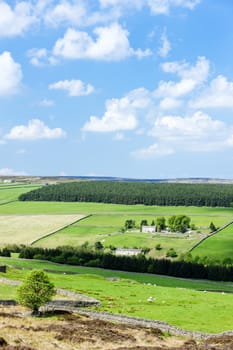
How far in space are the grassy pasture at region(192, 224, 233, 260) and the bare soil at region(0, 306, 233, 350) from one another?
85.5 m

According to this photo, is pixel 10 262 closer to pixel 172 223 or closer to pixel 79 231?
pixel 79 231

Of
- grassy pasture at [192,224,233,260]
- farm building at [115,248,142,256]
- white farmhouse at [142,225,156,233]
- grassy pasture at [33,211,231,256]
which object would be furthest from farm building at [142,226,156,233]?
farm building at [115,248,142,256]

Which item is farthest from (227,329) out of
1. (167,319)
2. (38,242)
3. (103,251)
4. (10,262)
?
(38,242)

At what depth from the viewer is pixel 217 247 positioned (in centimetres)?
15225

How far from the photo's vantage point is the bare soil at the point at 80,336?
48.3 metres

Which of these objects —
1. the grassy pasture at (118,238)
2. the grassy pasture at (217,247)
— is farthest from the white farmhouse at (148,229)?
the grassy pasture at (217,247)

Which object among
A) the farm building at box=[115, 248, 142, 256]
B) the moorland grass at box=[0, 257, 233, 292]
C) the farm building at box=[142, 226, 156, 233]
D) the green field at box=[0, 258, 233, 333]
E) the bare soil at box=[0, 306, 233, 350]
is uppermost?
the farm building at box=[142, 226, 156, 233]

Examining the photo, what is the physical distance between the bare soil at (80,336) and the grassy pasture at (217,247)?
85.5 metres

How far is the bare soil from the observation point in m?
48.3

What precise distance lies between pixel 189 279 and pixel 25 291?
6669 cm

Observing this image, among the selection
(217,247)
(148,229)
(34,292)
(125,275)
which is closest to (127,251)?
(217,247)

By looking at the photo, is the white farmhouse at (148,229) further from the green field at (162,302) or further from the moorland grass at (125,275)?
the green field at (162,302)

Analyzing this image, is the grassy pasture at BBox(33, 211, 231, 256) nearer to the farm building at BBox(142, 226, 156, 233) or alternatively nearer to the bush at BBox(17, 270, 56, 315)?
the farm building at BBox(142, 226, 156, 233)

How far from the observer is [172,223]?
632 feet
